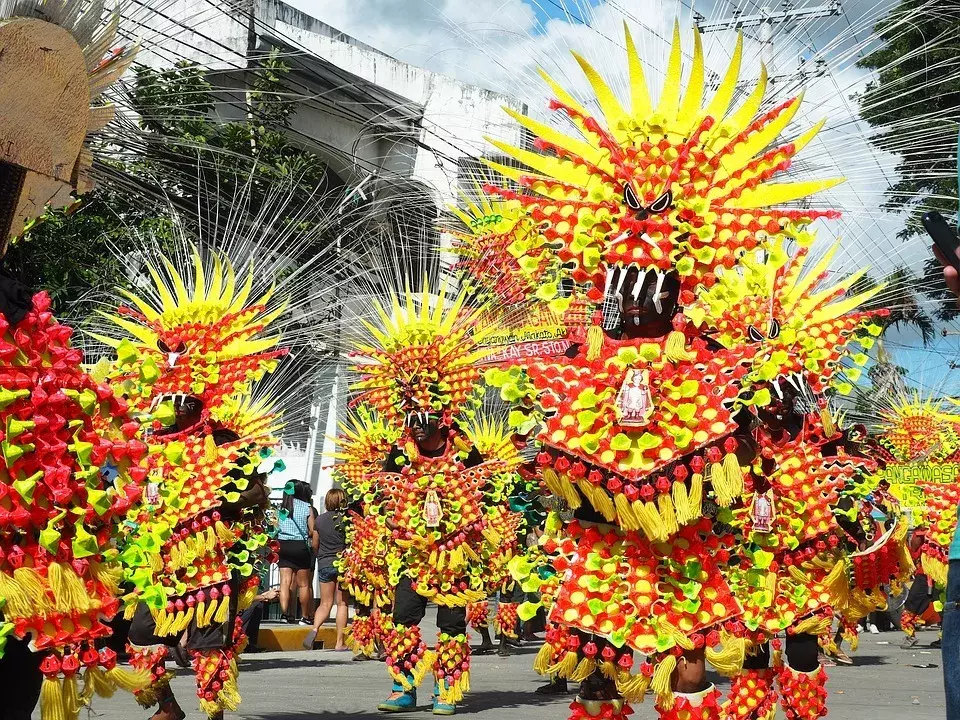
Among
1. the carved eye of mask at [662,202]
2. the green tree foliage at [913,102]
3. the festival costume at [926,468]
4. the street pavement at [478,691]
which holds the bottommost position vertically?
the street pavement at [478,691]

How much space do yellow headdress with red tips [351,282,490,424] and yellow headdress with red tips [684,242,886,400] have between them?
3.16 metres

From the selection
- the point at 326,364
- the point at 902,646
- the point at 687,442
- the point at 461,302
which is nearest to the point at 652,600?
the point at 687,442

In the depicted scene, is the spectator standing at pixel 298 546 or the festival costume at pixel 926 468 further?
the spectator standing at pixel 298 546

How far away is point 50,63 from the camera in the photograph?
378 centimetres

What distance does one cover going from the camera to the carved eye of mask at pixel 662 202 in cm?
561

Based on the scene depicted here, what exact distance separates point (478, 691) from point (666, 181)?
7.01 meters

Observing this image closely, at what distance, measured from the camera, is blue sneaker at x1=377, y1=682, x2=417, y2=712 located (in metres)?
9.76

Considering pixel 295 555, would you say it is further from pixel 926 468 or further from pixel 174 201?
pixel 174 201

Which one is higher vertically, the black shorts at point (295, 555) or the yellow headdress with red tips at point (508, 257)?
the yellow headdress with red tips at point (508, 257)

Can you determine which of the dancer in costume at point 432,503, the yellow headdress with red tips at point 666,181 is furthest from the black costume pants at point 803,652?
the dancer in costume at point 432,503

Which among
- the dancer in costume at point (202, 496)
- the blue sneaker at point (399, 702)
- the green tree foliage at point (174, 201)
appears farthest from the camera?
the blue sneaker at point (399, 702)

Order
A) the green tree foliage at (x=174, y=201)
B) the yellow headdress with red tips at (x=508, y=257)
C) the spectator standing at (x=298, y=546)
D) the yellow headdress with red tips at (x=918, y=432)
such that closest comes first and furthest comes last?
the yellow headdress with red tips at (x=508, y=257) < the green tree foliage at (x=174, y=201) < the yellow headdress with red tips at (x=918, y=432) < the spectator standing at (x=298, y=546)

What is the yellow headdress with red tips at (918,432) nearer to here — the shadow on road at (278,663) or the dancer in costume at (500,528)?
the dancer in costume at (500,528)

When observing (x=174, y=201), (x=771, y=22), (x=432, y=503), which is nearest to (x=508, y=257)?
(x=432, y=503)
